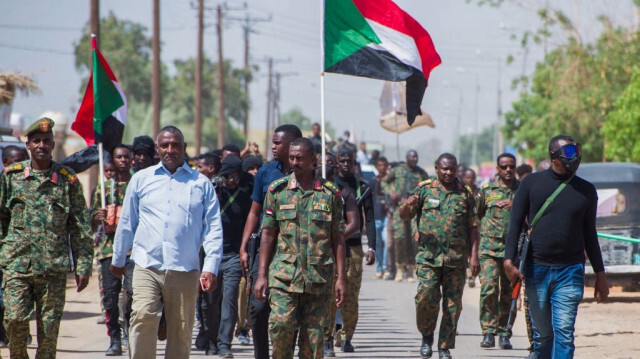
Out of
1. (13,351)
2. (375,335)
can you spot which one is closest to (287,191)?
(13,351)

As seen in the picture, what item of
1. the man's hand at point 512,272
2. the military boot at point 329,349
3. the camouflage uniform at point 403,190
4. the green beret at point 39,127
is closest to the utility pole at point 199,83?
the camouflage uniform at point 403,190

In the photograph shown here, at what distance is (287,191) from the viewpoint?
8.03m

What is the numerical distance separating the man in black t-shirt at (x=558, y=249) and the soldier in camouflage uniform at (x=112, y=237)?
14.1 feet

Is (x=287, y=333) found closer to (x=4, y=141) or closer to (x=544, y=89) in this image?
(x=4, y=141)

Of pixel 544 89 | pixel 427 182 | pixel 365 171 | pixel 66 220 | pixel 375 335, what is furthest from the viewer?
pixel 544 89

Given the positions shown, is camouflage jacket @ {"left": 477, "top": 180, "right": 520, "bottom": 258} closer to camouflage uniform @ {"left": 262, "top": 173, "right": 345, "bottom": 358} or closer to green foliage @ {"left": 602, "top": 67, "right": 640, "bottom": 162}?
camouflage uniform @ {"left": 262, "top": 173, "right": 345, "bottom": 358}

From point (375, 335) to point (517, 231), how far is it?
478 cm

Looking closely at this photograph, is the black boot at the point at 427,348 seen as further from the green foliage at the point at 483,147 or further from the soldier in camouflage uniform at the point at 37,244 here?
the green foliage at the point at 483,147

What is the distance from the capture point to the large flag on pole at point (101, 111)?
12.6m

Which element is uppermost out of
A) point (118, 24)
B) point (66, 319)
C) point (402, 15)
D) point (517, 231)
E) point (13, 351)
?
point (118, 24)

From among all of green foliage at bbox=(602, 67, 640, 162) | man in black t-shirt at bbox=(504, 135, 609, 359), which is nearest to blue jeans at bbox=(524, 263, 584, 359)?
man in black t-shirt at bbox=(504, 135, 609, 359)

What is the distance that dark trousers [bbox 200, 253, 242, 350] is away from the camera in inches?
430

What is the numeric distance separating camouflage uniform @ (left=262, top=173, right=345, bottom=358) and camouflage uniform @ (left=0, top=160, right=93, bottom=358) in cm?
152

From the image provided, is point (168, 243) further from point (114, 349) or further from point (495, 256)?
point (495, 256)
